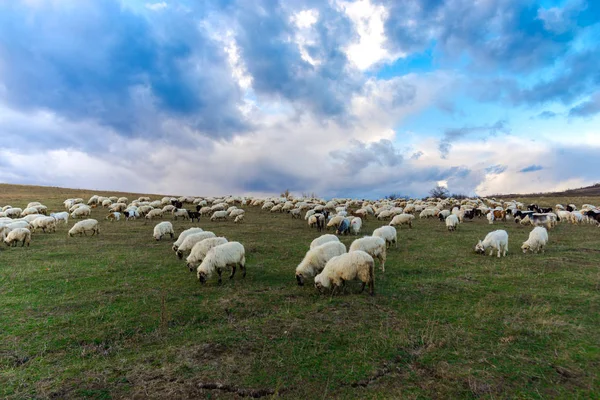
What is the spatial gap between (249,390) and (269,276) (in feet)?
21.1

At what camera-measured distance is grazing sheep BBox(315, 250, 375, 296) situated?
30.0ft

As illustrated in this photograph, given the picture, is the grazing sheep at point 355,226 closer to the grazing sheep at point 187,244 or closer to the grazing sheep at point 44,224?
the grazing sheep at point 187,244

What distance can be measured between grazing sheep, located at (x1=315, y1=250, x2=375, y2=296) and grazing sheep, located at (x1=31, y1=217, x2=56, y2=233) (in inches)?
832

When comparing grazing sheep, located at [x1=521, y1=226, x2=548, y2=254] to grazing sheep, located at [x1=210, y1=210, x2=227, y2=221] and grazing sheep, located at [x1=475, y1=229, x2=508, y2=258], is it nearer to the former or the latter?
grazing sheep, located at [x1=475, y1=229, x2=508, y2=258]

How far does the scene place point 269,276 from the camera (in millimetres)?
11438

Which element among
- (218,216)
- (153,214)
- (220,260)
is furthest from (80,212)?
(220,260)

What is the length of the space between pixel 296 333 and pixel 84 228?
63.0ft

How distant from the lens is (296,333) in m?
6.82

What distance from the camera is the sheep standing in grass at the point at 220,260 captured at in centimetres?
1059

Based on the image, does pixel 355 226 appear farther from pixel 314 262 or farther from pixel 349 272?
pixel 349 272

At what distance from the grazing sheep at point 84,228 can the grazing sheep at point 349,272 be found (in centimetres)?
1779

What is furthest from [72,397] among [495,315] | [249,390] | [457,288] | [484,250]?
[484,250]

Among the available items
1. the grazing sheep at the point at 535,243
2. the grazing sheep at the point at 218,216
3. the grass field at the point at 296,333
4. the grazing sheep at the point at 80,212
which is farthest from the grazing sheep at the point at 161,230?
the grazing sheep at the point at 535,243

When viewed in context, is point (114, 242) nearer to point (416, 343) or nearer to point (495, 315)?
point (416, 343)
